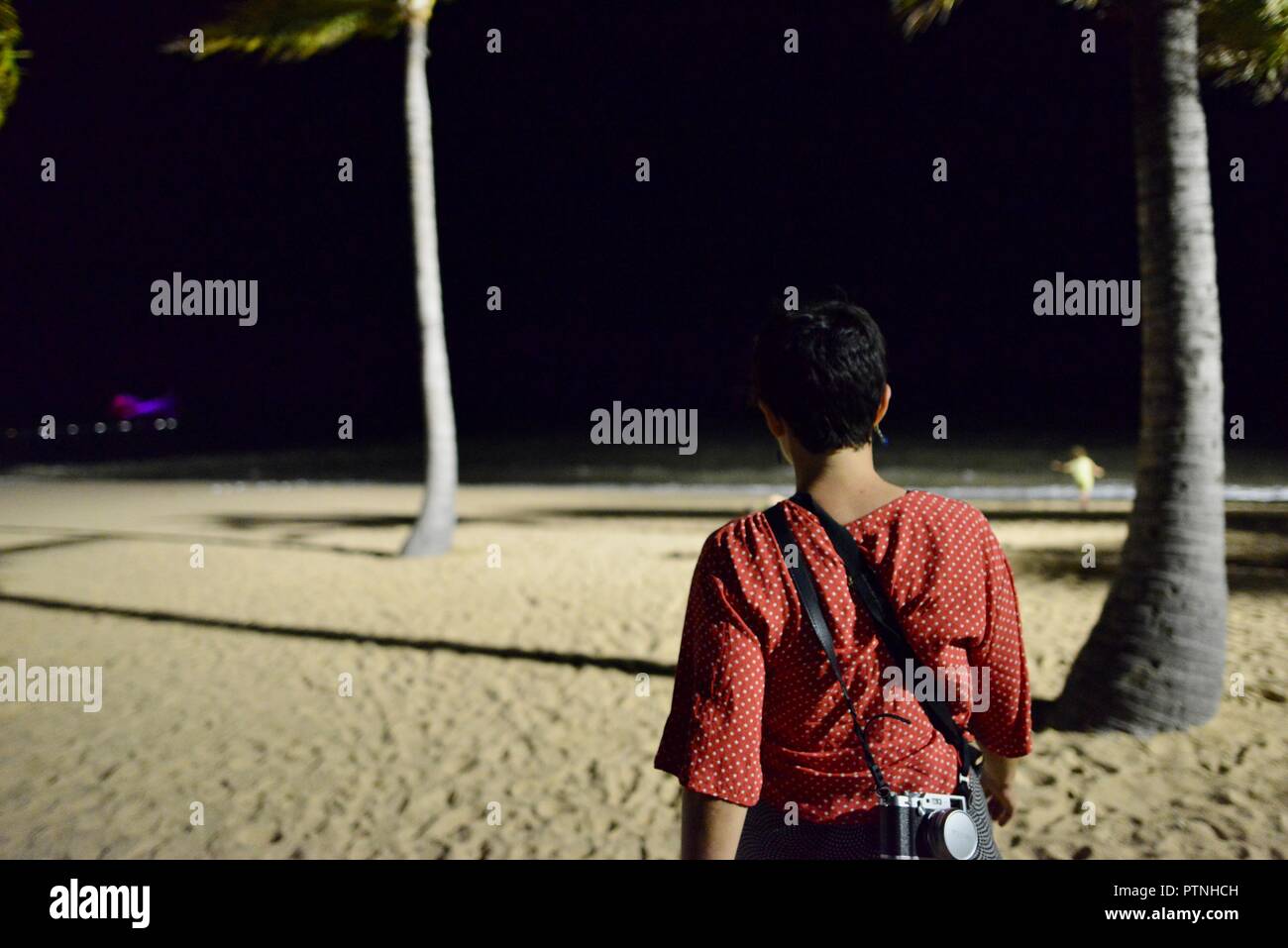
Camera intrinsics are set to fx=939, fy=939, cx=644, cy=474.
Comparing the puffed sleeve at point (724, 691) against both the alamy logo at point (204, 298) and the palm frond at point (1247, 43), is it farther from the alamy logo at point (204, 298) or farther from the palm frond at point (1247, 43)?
the alamy logo at point (204, 298)

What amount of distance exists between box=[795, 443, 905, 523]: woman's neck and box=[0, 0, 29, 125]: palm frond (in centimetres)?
692

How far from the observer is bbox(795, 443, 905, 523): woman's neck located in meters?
1.72

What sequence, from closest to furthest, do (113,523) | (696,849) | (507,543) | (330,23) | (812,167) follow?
(696,849)
(330,23)
(507,543)
(113,523)
(812,167)

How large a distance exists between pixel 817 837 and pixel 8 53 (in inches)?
315

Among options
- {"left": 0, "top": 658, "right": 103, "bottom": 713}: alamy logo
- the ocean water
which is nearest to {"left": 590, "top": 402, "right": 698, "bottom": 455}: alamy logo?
the ocean water

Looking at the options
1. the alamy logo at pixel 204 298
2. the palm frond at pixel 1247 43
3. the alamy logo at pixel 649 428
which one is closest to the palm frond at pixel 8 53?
the alamy logo at pixel 204 298

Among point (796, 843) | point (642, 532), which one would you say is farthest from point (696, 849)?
point (642, 532)

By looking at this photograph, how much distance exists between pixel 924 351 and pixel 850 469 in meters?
69.4

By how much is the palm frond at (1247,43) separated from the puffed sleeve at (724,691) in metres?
6.08

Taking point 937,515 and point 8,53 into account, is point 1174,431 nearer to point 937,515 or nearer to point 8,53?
point 937,515

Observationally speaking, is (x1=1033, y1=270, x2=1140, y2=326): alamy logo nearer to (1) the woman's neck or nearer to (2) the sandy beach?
(2) the sandy beach
